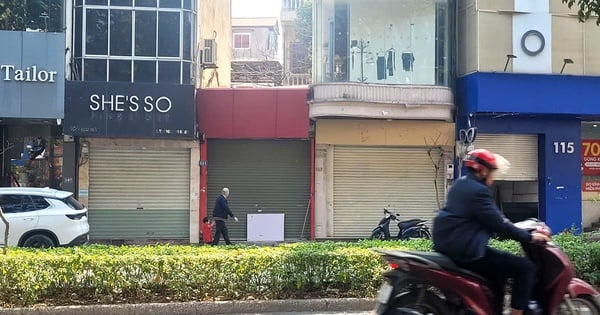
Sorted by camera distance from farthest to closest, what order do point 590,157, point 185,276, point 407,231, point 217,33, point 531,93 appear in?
1. point 217,33
2. point 590,157
3. point 531,93
4. point 407,231
5. point 185,276

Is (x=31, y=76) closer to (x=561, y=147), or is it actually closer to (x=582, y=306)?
(x=582, y=306)

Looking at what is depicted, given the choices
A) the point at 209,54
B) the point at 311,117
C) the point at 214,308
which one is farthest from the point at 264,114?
the point at 214,308

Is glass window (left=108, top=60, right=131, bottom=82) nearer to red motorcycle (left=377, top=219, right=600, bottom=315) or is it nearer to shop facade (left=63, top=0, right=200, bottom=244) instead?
shop facade (left=63, top=0, right=200, bottom=244)

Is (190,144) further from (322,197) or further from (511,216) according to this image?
(511,216)

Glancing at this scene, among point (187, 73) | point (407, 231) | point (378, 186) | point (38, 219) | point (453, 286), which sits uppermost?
point (187, 73)

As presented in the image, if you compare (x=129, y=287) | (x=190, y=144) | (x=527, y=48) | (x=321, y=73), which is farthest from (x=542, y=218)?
(x=129, y=287)

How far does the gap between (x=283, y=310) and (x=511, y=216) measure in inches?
548

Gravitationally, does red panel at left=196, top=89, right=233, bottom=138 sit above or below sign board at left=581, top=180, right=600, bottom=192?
above

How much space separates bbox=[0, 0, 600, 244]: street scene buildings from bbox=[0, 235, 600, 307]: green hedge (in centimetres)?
974

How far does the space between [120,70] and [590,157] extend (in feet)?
49.7

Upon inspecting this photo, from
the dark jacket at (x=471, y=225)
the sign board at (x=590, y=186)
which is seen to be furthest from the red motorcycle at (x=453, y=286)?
the sign board at (x=590, y=186)

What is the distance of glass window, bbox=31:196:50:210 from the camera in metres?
13.9

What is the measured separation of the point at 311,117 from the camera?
17.8 meters

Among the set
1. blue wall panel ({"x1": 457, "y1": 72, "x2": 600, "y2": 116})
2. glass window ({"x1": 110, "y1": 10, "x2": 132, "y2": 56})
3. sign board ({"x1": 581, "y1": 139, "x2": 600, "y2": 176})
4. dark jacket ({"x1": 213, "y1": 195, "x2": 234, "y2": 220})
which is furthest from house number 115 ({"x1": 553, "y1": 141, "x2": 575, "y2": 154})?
glass window ({"x1": 110, "y1": 10, "x2": 132, "y2": 56})
